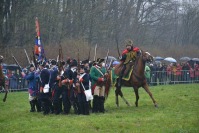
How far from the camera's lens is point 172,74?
96.2 ft

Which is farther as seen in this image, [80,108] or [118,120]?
[80,108]

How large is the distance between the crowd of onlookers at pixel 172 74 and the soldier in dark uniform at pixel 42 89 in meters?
13.8

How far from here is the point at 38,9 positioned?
3309cm

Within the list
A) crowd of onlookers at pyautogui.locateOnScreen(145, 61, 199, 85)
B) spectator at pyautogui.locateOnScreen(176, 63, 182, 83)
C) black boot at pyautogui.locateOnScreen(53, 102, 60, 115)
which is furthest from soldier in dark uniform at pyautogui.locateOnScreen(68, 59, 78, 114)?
spectator at pyautogui.locateOnScreen(176, 63, 182, 83)

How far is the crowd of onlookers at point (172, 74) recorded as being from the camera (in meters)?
28.6

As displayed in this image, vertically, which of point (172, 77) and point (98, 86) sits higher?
point (172, 77)

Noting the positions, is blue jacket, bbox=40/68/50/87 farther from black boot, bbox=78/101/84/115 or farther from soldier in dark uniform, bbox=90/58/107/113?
soldier in dark uniform, bbox=90/58/107/113

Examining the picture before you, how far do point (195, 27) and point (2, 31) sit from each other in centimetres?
3297

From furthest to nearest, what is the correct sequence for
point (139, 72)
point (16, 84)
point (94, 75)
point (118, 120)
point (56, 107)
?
point (16, 84)
point (139, 72)
point (94, 75)
point (56, 107)
point (118, 120)

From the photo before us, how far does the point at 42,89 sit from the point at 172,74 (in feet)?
54.0

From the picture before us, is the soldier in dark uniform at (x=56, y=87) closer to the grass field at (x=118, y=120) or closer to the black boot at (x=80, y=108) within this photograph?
the grass field at (x=118, y=120)

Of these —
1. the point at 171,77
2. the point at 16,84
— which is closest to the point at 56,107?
the point at 16,84

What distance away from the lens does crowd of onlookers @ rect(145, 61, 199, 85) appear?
28.6 meters

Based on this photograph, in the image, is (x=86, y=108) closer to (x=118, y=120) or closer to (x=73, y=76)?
(x=73, y=76)
